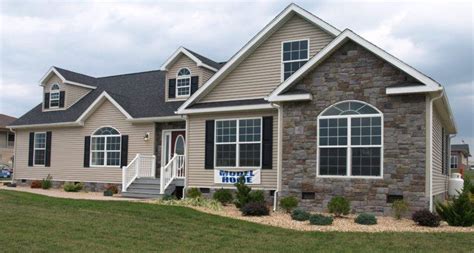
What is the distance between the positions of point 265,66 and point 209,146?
3.46m

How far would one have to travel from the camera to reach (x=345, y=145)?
568 inches

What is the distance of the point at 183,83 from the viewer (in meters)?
21.9

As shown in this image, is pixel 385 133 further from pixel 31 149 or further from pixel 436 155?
pixel 31 149

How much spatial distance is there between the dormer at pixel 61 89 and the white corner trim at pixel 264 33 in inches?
380

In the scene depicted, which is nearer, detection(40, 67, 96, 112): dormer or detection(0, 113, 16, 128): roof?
detection(40, 67, 96, 112): dormer

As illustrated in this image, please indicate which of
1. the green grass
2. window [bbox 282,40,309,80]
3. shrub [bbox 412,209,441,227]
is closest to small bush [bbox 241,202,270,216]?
the green grass

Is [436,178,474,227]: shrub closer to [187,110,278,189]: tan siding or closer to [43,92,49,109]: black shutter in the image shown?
[187,110,278,189]: tan siding

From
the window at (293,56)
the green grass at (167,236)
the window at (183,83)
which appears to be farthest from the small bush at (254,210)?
the window at (183,83)

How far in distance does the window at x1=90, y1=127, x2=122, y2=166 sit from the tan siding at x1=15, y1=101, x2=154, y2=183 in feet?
0.88

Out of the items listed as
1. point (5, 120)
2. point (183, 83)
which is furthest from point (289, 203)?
point (5, 120)

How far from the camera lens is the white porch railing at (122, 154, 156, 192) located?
19927 millimetres

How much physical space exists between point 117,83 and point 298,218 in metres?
16.3

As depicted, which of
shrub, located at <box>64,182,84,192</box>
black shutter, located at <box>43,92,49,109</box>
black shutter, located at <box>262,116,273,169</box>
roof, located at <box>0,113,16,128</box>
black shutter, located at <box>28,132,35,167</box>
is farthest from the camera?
roof, located at <box>0,113,16,128</box>

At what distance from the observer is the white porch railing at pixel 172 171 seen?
62.0ft
